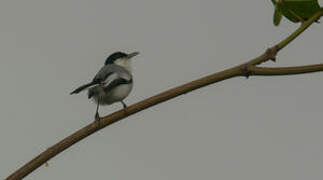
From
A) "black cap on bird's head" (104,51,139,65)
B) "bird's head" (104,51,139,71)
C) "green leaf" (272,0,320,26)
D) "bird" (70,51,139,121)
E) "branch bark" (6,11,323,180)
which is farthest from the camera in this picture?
"black cap on bird's head" (104,51,139,65)

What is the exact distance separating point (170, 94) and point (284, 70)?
284mm

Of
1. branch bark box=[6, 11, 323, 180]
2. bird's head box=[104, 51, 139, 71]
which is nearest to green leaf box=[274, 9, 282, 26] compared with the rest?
branch bark box=[6, 11, 323, 180]

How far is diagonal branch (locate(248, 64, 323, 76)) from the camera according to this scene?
4.24 ft

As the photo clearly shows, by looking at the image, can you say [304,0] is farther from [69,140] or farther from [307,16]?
[69,140]

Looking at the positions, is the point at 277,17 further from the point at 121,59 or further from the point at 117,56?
the point at 117,56

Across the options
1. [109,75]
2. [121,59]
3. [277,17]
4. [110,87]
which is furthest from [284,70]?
[121,59]

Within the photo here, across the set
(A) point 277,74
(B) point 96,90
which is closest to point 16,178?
(A) point 277,74

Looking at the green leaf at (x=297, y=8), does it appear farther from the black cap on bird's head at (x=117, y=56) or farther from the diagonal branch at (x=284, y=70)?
the black cap on bird's head at (x=117, y=56)

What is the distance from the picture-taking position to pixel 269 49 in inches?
56.4

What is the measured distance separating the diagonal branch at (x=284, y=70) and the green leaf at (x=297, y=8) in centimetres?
31

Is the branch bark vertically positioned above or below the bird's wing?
below

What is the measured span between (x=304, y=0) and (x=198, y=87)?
0.51 m

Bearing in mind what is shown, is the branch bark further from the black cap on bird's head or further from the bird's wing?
the black cap on bird's head

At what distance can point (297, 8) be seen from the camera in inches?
A: 63.0
